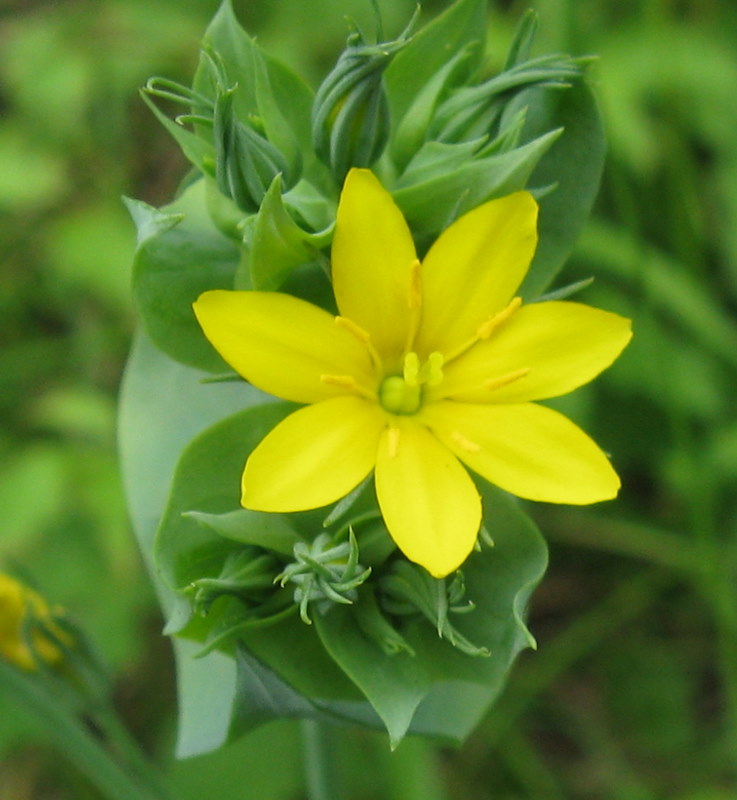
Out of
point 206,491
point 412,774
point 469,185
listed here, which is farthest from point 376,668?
point 412,774

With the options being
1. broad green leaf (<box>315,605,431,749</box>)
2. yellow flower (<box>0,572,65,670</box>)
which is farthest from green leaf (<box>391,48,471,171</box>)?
yellow flower (<box>0,572,65,670</box>)

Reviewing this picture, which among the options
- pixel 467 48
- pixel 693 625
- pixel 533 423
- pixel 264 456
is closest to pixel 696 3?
pixel 693 625

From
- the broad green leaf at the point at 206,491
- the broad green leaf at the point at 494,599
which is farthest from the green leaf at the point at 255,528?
the broad green leaf at the point at 494,599

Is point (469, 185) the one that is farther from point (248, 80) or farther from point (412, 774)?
point (412, 774)

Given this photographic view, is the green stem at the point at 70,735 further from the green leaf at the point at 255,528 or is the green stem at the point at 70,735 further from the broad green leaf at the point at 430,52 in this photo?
the broad green leaf at the point at 430,52

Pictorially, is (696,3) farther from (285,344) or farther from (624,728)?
(285,344)
